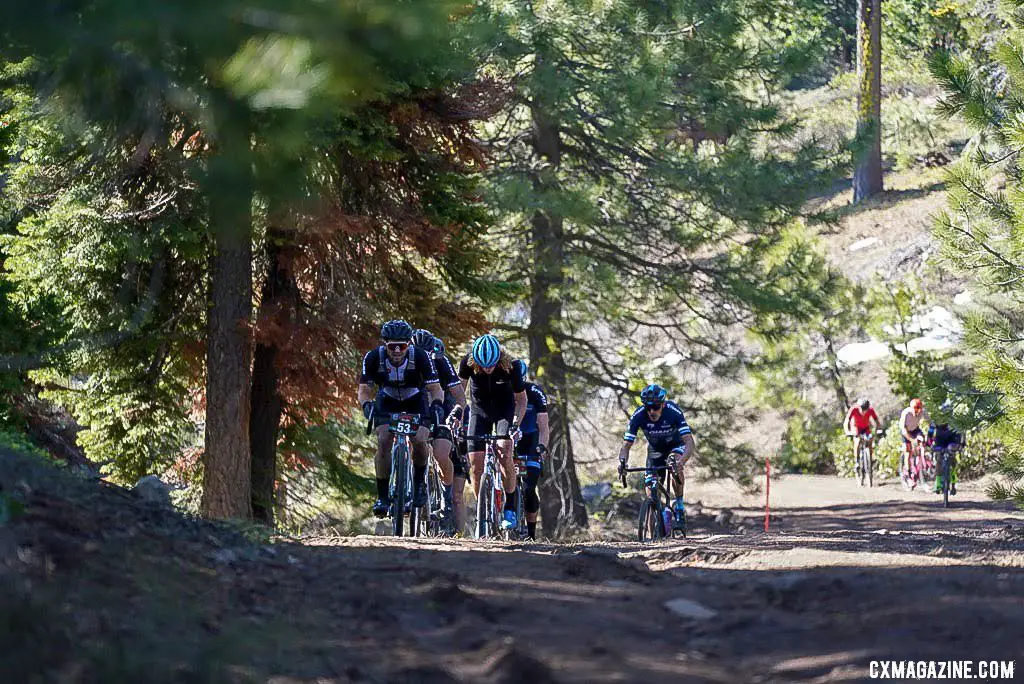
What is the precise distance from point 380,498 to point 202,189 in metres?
7.57

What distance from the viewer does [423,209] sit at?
671 inches

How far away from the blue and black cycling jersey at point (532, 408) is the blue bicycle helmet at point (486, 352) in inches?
28.1

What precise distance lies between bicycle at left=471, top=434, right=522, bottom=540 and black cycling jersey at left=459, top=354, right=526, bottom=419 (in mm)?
337

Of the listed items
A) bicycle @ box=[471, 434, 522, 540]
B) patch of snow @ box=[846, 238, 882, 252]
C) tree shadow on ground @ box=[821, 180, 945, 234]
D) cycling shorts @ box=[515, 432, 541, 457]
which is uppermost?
tree shadow on ground @ box=[821, 180, 945, 234]

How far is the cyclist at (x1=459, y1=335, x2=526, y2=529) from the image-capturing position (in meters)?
12.6

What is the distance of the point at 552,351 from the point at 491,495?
10.6m

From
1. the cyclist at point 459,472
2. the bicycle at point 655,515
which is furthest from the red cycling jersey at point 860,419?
the cyclist at point 459,472

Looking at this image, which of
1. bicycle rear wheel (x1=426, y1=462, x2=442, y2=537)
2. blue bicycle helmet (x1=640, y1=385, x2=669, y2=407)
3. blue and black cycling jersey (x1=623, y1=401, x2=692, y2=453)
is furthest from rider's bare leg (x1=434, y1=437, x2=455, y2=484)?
blue bicycle helmet (x1=640, y1=385, x2=669, y2=407)

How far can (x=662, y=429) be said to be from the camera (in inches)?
561

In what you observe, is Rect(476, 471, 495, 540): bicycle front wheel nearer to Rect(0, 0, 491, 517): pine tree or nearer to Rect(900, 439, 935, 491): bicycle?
Rect(0, 0, 491, 517): pine tree

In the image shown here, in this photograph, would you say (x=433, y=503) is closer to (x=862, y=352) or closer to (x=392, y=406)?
(x=392, y=406)

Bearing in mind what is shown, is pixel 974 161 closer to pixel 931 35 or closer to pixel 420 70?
pixel 420 70

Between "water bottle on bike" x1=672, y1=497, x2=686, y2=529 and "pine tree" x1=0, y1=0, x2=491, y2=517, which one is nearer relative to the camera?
"pine tree" x1=0, y1=0, x2=491, y2=517

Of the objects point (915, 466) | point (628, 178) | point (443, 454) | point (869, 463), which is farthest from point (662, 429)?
point (869, 463)
